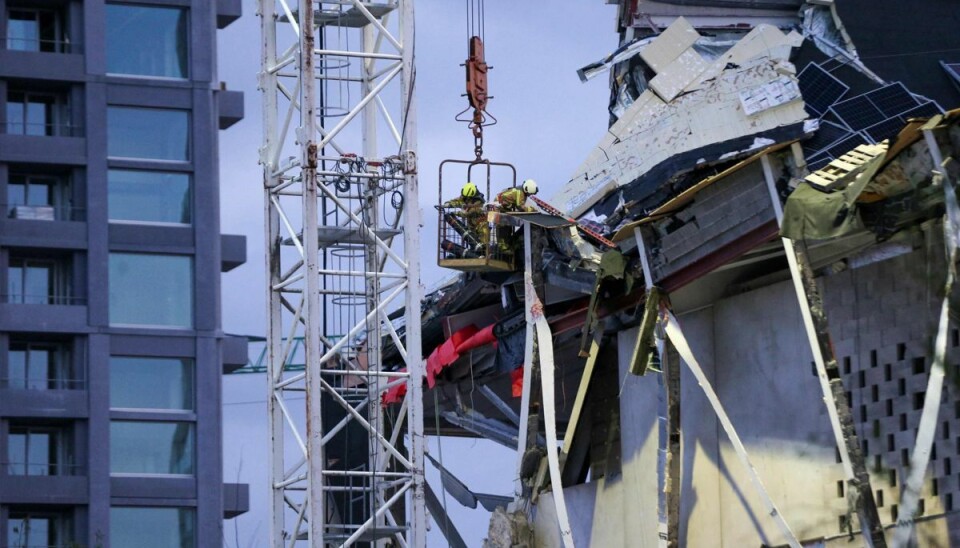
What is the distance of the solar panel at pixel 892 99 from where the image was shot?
32188mm

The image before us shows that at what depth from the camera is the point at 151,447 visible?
6656cm

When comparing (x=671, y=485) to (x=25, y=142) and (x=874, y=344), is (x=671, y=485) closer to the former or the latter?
(x=874, y=344)

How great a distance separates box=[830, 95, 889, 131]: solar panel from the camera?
104 ft

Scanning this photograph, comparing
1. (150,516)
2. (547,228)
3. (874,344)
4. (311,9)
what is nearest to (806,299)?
(874,344)

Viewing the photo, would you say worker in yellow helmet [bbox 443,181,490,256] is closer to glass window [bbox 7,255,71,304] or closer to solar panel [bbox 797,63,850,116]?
solar panel [bbox 797,63,850,116]

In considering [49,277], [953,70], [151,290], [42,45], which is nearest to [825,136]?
[953,70]

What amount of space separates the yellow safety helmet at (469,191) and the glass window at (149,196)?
32.7 m

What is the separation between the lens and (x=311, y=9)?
4219 cm

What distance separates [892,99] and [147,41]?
138 feet

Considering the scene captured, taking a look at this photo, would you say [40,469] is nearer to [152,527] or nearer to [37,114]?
[152,527]

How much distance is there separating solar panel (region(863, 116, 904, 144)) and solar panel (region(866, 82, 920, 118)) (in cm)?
14

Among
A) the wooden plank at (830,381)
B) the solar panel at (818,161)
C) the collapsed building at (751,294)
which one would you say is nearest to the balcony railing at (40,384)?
the collapsed building at (751,294)

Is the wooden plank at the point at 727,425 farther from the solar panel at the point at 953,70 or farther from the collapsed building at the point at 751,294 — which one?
the solar panel at the point at 953,70

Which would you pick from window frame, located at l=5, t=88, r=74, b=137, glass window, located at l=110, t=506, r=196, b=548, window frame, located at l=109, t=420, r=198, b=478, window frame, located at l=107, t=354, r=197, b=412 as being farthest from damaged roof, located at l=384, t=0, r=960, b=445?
window frame, located at l=5, t=88, r=74, b=137
